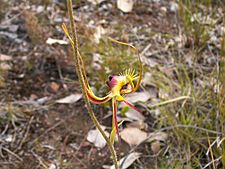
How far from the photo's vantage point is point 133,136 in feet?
6.20

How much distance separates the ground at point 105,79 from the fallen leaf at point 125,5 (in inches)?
1.0

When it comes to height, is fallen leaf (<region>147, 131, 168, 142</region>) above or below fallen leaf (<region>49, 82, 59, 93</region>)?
below

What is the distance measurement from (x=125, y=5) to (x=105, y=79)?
24.4 inches

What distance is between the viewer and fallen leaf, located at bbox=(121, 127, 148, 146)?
6.17 feet

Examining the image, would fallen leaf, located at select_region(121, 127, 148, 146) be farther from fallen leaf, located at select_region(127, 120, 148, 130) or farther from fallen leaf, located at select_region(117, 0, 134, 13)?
fallen leaf, located at select_region(117, 0, 134, 13)

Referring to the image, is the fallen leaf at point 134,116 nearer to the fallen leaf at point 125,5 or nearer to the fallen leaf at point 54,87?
the fallen leaf at point 54,87

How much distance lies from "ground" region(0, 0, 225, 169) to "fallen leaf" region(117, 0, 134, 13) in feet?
0.08

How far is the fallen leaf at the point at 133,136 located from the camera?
1.88 m

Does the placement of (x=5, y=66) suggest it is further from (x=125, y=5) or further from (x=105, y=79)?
(x=125, y=5)

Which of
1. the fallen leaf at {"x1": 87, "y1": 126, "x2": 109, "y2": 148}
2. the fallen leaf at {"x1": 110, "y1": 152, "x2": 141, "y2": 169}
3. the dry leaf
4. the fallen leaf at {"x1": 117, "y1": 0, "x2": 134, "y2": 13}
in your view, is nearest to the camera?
the fallen leaf at {"x1": 110, "y1": 152, "x2": 141, "y2": 169}

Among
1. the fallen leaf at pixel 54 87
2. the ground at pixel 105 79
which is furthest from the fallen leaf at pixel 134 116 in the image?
the fallen leaf at pixel 54 87

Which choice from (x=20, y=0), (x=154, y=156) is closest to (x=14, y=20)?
(x=20, y=0)

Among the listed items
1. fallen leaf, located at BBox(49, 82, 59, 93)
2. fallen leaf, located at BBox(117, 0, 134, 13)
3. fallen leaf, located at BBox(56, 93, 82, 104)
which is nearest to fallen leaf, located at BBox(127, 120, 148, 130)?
fallen leaf, located at BBox(56, 93, 82, 104)

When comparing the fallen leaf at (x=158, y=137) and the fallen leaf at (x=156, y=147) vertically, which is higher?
the fallen leaf at (x=158, y=137)
